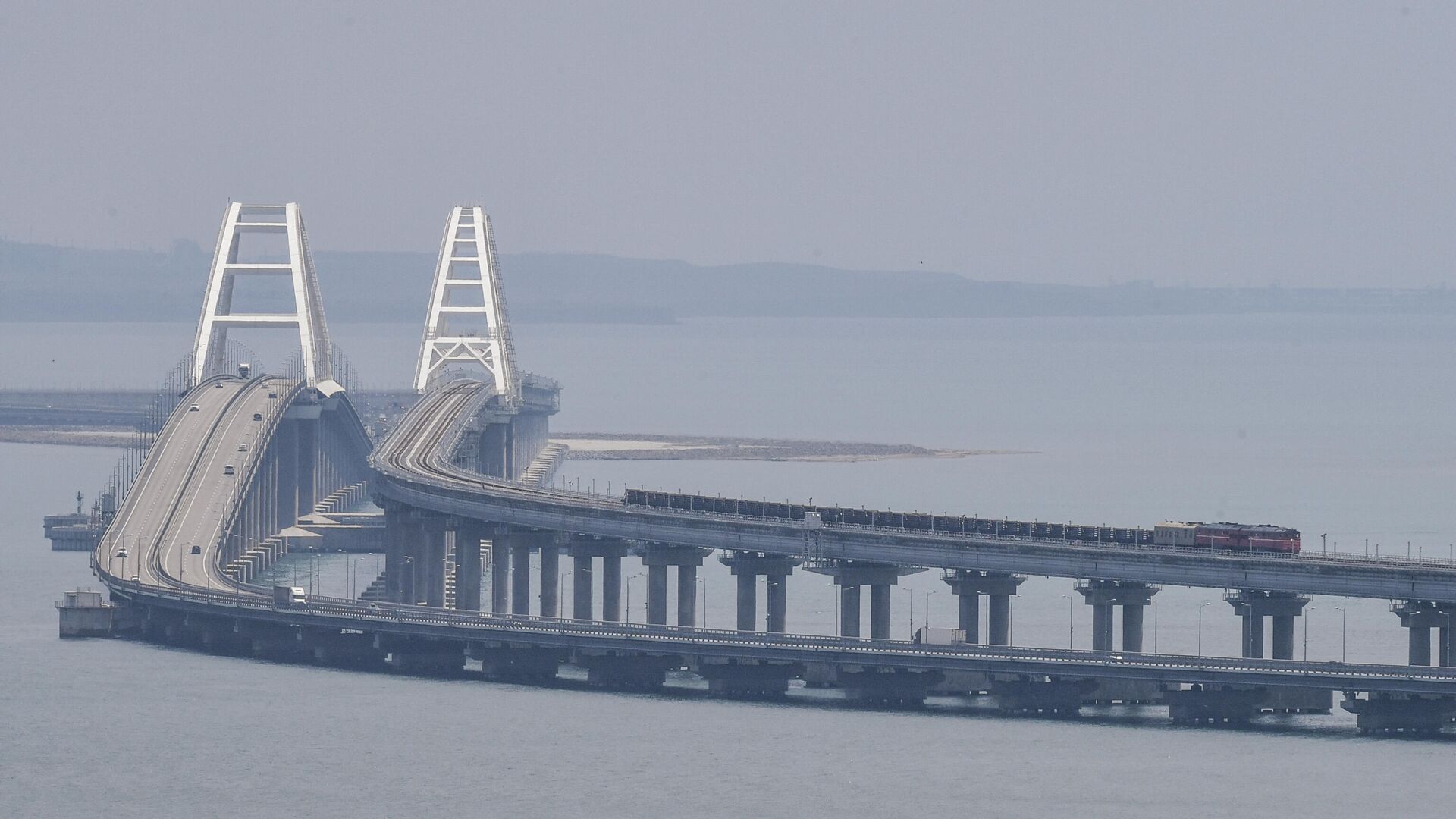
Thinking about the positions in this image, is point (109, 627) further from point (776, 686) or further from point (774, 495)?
point (774, 495)

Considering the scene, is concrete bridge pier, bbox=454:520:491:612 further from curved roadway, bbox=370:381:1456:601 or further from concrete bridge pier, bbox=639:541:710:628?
concrete bridge pier, bbox=639:541:710:628

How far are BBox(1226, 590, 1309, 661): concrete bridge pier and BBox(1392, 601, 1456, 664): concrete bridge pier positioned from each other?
152 inches

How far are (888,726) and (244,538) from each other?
55.7 m

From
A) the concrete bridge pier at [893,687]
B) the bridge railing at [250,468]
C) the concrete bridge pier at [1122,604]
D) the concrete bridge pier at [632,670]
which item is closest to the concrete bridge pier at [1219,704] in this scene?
the concrete bridge pier at [1122,604]

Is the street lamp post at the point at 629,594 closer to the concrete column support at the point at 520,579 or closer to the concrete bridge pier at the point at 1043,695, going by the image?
the concrete column support at the point at 520,579

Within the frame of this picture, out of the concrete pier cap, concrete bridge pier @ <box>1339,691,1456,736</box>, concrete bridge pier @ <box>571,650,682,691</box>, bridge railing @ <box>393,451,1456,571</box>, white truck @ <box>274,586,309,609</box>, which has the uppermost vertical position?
bridge railing @ <box>393,451,1456,571</box>

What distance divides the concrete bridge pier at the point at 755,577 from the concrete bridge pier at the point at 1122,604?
12.6 meters

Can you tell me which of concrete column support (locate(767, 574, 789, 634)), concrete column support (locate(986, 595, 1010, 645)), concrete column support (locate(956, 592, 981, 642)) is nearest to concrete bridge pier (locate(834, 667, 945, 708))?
concrete column support (locate(986, 595, 1010, 645))

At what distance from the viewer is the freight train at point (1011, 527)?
11438 centimetres

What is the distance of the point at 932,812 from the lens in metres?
93.4

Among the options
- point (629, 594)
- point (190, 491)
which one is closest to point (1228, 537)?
point (629, 594)

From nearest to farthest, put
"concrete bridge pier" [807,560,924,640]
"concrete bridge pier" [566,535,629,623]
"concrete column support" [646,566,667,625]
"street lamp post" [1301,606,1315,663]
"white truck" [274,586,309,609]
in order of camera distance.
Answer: "street lamp post" [1301,606,1315,663] → "concrete bridge pier" [807,560,924,640] → "concrete column support" [646,566,667,625] → "white truck" [274,586,309,609] → "concrete bridge pier" [566,535,629,623]

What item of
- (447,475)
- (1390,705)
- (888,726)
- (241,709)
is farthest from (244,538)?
(1390,705)

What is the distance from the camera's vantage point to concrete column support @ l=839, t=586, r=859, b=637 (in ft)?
387
